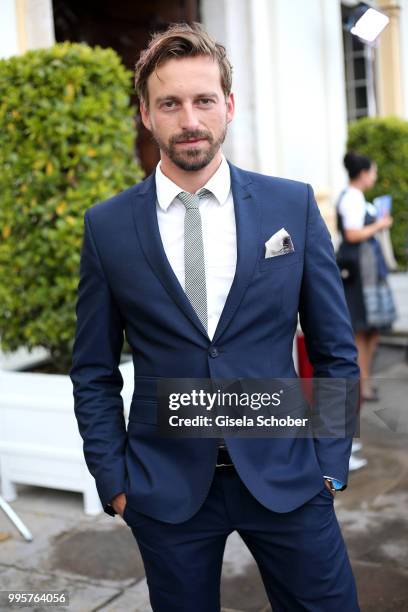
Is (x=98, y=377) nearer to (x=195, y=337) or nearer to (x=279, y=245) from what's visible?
(x=195, y=337)

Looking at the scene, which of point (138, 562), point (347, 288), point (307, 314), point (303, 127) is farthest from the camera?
point (303, 127)

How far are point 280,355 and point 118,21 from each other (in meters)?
6.00

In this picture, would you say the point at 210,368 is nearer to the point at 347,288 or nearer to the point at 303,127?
the point at 347,288

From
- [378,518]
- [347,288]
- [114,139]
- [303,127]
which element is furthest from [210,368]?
[303,127]

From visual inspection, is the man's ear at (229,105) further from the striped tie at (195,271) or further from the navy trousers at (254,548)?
the navy trousers at (254,548)

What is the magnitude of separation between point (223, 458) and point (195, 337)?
0.30 m

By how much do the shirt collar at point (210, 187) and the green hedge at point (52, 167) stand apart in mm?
2433

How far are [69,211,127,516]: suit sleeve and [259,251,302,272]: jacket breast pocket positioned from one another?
397 millimetres

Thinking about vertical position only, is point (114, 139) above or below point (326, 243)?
above

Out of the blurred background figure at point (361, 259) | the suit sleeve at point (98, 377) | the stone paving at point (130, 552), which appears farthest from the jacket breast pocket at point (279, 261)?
the blurred background figure at point (361, 259)

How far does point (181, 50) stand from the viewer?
2.11 meters

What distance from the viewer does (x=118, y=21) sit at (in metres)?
7.55

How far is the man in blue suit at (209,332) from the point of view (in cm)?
211

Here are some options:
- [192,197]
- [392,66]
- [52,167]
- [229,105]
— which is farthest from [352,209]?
[392,66]
